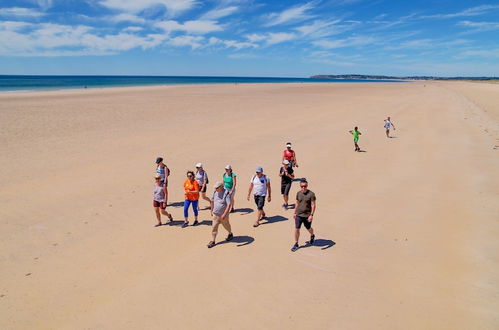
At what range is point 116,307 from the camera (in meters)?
5.41

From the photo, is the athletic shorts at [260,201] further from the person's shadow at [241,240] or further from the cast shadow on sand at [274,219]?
the person's shadow at [241,240]

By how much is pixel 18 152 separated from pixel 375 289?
1641cm

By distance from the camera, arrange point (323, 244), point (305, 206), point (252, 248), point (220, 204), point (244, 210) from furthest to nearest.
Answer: point (244, 210) → point (323, 244) → point (252, 248) → point (220, 204) → point (305, 206)

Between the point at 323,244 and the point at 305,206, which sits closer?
the point at 305,206

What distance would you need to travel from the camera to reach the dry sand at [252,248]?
5.26 m

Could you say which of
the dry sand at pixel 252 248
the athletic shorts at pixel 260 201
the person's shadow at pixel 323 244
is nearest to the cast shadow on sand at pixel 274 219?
the dry sand at pixel 252 248

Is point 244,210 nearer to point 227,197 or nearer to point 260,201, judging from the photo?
point 260,201

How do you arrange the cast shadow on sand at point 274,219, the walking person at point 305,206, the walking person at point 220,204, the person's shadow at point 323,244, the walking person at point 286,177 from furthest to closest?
the walking person at point 286,177, the cast shadow on sand at point 274,219, the person's shadow at point 323,244, the walking person at point 220,204, the walking person at point 305,206

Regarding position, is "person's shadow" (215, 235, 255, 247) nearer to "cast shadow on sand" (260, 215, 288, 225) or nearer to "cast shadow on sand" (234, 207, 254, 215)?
"cast shadow on sand" (260, 215, 288, 225)

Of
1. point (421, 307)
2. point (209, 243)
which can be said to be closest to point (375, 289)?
point (421, 307)

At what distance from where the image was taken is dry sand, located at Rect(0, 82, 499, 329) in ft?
17.3

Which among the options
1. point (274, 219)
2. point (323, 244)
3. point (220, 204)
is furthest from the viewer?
point (274, 219)

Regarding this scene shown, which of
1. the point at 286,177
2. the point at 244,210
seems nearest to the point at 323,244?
the point at 286,177

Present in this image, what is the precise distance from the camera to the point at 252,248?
727 cm
